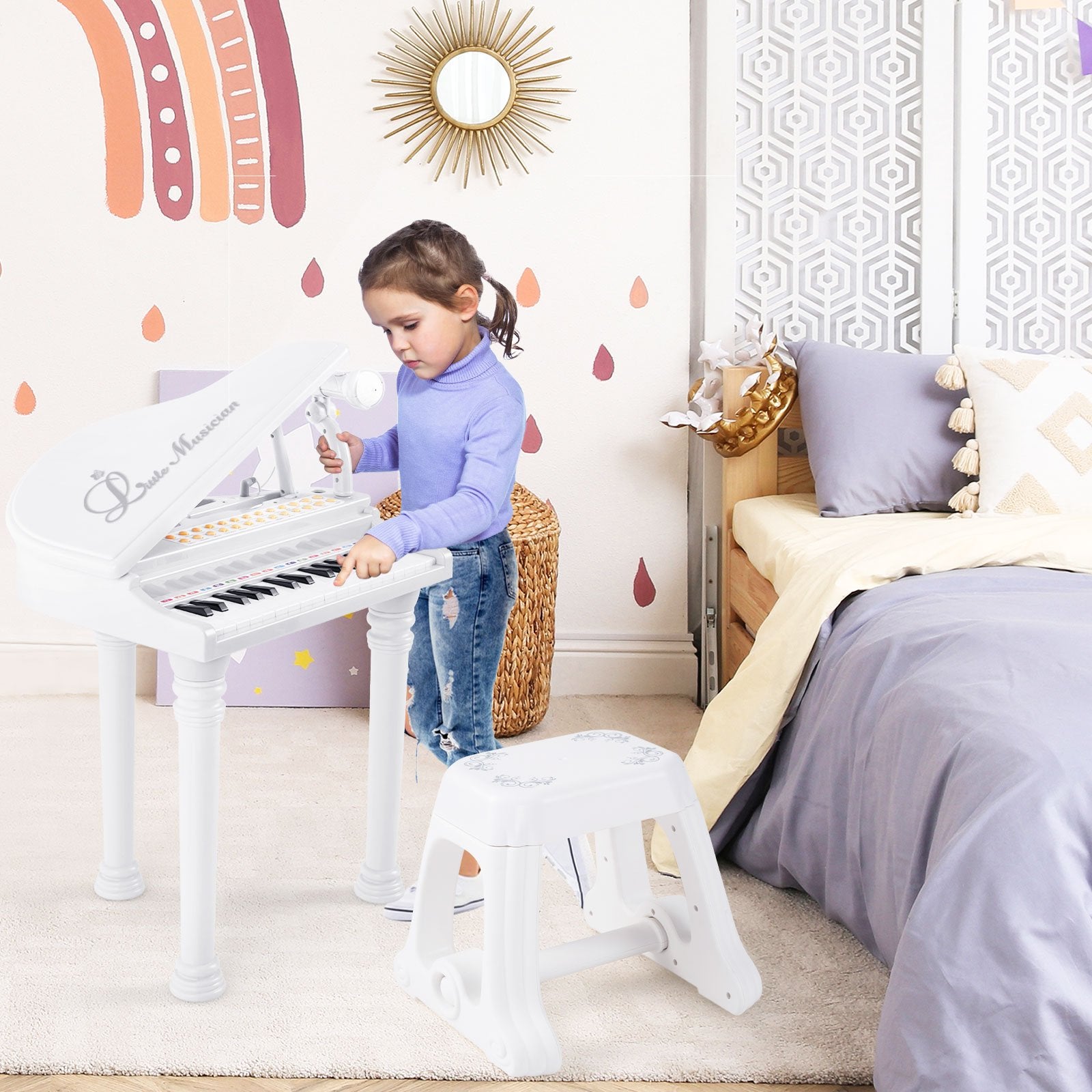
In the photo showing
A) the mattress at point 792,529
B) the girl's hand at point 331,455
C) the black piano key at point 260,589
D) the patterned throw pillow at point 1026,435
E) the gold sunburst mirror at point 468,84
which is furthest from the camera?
the gold sunburst mirror at point 468,84

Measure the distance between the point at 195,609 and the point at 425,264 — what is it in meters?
0.61

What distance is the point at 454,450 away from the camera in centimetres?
172

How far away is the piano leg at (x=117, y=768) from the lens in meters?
1.78

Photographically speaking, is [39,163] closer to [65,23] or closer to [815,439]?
[65,23]

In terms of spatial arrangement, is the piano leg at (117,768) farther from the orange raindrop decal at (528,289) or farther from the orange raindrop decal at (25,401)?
the orange raindrop decal at (528,289)

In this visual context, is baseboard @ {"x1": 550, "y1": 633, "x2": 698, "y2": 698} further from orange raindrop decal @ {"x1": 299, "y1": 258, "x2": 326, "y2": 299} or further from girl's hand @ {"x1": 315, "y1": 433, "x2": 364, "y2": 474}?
girl's hand @ {"x1": 315, "y1": 433, "x2": 364, "y2": 474}

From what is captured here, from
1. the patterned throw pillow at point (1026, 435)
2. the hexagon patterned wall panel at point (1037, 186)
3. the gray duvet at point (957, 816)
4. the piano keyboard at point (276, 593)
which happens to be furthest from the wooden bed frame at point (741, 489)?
the piano keyboard at point (276, 593)

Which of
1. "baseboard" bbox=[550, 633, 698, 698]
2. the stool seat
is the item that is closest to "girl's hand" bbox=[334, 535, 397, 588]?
the stool seat

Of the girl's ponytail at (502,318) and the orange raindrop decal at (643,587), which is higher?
the girl's ponytail at (502,318)

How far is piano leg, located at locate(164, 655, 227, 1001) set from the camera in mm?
1444

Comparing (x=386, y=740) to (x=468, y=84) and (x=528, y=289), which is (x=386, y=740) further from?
(x=468, y=84)

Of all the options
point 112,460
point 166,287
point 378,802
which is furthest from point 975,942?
point 166,287

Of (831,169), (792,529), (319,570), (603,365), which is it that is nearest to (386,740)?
(319,570)

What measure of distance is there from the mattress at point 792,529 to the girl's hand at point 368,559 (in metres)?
0.79
